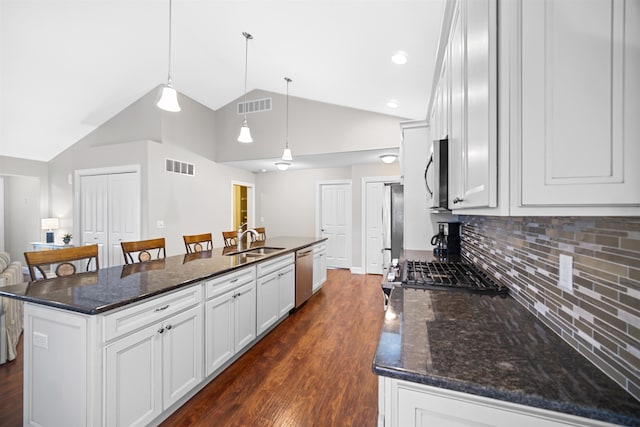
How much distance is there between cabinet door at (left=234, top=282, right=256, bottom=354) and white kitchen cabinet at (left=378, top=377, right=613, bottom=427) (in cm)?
170

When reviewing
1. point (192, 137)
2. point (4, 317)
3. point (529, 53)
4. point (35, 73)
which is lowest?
point (4, 317)

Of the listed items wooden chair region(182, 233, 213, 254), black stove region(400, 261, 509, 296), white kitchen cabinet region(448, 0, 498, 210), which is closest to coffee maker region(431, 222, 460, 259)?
black stove region(400, 261, 509, 296)

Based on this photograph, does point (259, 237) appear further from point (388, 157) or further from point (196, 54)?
point (196, 54)

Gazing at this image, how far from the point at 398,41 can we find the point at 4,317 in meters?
4.10

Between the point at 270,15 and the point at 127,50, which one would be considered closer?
the point at 270,15

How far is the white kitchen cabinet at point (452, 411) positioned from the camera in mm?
654

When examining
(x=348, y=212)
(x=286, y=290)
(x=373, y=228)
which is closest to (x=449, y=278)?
(x=286, y=290)

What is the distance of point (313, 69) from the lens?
3.63m

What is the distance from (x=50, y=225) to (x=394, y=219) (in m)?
6.40

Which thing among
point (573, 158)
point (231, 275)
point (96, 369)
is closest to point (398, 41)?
point (573, 158)

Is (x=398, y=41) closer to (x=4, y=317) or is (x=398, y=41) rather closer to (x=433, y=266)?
(x=433, y=266)

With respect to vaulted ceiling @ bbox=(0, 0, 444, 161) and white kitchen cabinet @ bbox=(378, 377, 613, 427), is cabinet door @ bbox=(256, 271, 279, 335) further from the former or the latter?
vaulted ceiling @ bbox=(0, 0, 444, 161)

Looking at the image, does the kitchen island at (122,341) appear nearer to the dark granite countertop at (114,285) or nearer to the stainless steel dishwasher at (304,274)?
the dark granite countertop at (114,285)

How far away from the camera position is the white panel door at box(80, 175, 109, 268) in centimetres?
462
